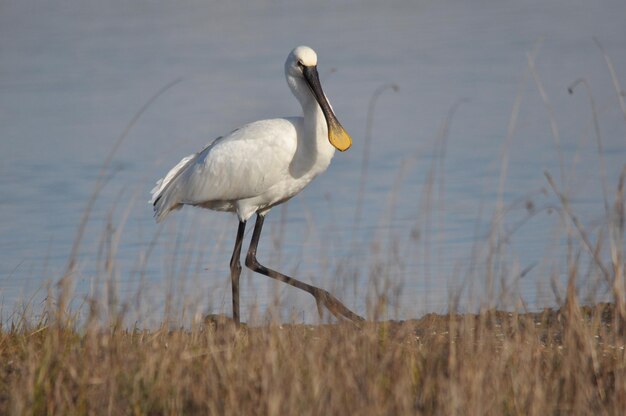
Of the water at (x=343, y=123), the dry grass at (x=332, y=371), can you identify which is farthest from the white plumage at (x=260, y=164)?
the dry grass at (x=332, y=371)

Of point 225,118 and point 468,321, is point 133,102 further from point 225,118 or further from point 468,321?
point 468,321

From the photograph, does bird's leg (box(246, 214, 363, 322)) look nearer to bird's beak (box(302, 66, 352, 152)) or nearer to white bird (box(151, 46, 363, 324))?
white bird (box(151, 46, 363, 324))

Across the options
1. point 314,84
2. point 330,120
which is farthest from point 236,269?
point 314,84

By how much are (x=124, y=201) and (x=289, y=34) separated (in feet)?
36.7

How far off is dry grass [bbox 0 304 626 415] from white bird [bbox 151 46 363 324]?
2.91m

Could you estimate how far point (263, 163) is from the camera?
8.66 m

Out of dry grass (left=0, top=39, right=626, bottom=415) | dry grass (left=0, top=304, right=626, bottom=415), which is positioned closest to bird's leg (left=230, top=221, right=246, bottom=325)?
dry grass (left=0, top=39, right=626, bottom=415)

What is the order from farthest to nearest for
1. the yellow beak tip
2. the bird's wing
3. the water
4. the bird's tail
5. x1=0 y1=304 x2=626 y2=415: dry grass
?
the bird's tail → the bird's wing → the yellow beak tip → the water → x1=0 y1=304 x2=626 y2=415: dry grass

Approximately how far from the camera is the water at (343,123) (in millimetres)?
8164

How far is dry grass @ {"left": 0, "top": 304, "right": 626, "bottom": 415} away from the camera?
4.73 m

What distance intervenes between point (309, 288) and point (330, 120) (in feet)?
3.83

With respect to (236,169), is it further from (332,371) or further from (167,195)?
(332,371)

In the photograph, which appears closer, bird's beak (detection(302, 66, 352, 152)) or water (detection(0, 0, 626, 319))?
water (detection(0, 0, 626, 319))

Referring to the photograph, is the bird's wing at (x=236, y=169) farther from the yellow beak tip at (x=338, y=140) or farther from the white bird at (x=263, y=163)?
the yellow beak tip at (x=338, y=140)
